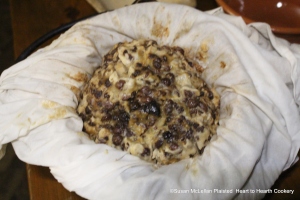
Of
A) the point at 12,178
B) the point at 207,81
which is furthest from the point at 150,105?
the point at 12,178

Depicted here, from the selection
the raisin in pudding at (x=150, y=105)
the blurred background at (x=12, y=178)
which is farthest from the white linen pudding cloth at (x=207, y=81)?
the blurred background at (x=12, y=178)

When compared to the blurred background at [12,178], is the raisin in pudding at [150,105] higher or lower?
higher

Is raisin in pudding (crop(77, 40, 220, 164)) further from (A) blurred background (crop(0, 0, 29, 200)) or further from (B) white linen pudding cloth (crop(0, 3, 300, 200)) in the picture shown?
(A) blurred background (crop(0, 0, 29, 200))

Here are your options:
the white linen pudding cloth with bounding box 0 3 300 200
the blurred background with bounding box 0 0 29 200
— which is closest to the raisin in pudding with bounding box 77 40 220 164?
the white linen pudding cloth with bounding box 0 3 300 200

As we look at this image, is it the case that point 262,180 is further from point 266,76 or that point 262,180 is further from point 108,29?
point 108,29

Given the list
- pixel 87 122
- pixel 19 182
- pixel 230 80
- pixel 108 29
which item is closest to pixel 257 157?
pixel 230 80

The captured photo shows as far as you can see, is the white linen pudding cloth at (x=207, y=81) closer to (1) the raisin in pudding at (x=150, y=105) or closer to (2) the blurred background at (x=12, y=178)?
(1) the raisin in pudding at (x=150, y=105)
